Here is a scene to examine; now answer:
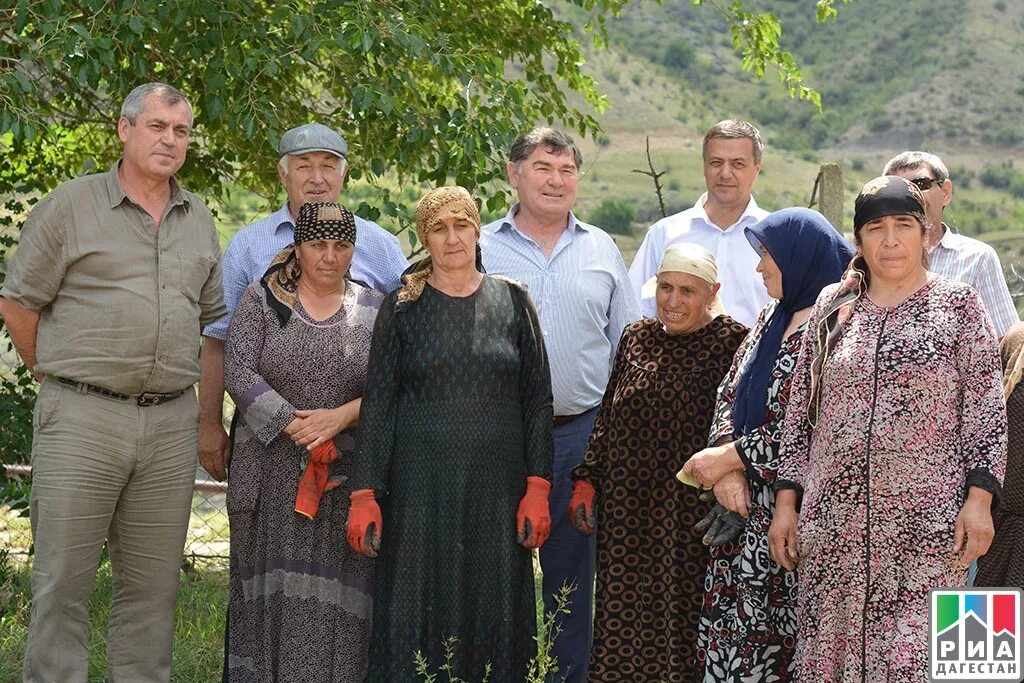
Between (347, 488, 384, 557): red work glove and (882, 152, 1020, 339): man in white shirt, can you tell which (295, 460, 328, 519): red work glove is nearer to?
(347, 488, 384, 557): red work glove

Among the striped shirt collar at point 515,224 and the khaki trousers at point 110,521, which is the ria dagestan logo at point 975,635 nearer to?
the striped shirt collar at point 515,224

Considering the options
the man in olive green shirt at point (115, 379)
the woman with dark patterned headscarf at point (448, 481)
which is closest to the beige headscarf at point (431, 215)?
the woman with dark patterned headscarf at point (448, 481)

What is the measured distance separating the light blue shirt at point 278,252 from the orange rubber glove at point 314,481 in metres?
0.70

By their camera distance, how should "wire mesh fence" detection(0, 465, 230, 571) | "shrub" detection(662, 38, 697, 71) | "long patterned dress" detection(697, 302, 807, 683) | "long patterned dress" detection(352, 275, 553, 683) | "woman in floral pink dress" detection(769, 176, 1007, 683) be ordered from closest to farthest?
"woman in floral pink dress" detection(769, 176, 1007, 683), "long patterned dress" detection(697, 302, 807, 683), "long patterned dress" detection(352, 275, 553, 683), "wire mesh fence" detection(0, 465, 230, 571), "shrub" detection(662, 38, 697, 71)

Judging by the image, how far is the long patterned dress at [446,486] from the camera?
404 centimetres

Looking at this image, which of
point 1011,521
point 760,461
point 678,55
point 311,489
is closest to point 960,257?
point 1011,521

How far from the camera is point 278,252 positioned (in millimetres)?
4566

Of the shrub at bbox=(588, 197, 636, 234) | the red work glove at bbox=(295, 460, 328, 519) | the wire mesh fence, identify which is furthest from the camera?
A: the shrub at bbox=(588, 197, 636, 234)

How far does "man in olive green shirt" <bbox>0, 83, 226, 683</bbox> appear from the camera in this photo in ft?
13.5

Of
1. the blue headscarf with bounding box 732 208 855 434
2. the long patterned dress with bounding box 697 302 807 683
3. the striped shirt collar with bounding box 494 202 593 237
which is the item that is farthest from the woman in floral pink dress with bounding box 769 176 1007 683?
the striped shirt collar with bounding box 494 202 593 237

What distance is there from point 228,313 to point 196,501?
173 inches

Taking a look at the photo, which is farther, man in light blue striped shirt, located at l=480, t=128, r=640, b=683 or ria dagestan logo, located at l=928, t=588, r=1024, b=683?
man in light blue striped shirt, located at l=480, t=128, r=640, b=683

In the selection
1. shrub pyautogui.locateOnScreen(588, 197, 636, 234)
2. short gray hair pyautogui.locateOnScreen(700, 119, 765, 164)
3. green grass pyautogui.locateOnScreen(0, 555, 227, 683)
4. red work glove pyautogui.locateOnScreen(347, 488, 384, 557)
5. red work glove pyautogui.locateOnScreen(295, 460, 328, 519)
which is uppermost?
shrub pyautogui.locateOnScreen(588, 197, 636, 234)

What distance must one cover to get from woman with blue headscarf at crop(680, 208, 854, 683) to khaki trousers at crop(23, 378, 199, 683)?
1768 millimetres
